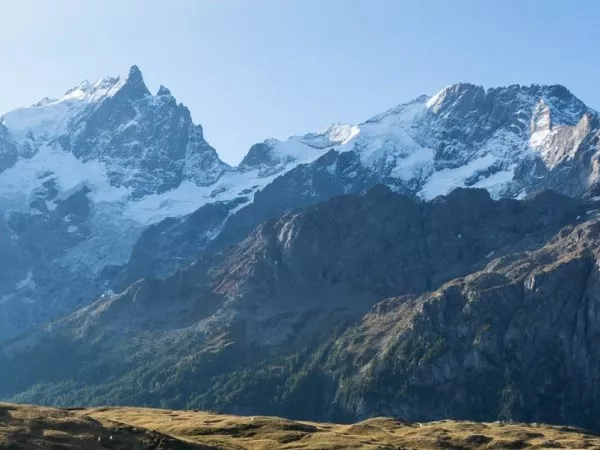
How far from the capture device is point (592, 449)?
537 feet

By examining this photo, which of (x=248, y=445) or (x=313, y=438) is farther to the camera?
(x=313, y=438)

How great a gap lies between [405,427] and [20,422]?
98992 mm

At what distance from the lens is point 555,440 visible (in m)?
178

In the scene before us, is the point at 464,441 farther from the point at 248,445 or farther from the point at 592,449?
the point at 248,445

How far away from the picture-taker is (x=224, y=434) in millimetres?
148375

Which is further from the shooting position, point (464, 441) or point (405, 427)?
point (405, 427)

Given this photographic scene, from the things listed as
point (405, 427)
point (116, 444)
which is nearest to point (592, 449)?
point (405, 427)

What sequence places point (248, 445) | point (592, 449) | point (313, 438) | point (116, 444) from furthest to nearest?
point (592, 449) → point (313, 438) → point (248, 445) → point (116, 444)

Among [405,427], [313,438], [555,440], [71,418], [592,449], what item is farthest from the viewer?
[405,427]

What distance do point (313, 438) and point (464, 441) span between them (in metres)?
36.3

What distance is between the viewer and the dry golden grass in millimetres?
114438

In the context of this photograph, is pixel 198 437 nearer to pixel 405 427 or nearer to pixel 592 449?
pixel 405 427

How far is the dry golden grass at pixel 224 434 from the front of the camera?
114 metres

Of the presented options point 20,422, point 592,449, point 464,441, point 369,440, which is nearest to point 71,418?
point 20,422
